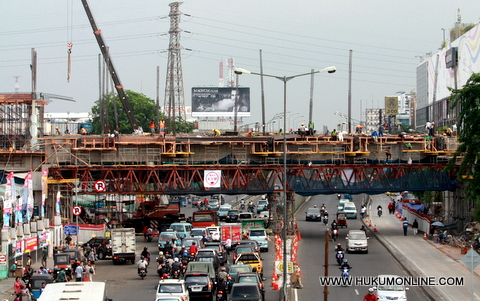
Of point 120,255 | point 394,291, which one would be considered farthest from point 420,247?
point 394,291

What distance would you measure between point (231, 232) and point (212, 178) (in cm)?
905

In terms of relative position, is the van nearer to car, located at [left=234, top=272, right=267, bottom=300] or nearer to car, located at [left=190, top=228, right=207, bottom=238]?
car, located at [left=190, top=228, right=207, bottom=238]

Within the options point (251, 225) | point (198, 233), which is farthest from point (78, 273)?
point (251, 225)

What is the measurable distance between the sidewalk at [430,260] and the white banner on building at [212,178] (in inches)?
568

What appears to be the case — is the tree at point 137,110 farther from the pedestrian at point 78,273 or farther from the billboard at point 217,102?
the pedestrian at point 78,273

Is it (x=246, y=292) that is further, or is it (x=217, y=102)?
(x=217, y=102)

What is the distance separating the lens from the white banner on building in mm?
62281

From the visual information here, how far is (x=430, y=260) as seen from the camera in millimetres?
44594

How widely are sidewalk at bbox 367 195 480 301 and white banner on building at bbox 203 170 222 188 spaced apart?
14.4 metres

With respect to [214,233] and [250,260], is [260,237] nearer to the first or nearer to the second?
[214,233]

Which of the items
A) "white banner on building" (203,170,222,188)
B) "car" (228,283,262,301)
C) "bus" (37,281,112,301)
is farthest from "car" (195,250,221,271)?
"white banner on building" (203,170,222,188)

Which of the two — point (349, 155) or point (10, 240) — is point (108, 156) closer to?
point (349, 155)

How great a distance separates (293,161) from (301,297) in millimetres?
35661

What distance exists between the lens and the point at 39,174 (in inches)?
2486
